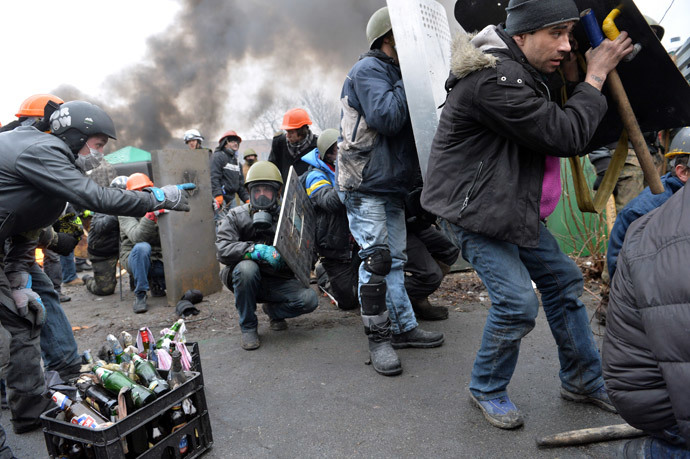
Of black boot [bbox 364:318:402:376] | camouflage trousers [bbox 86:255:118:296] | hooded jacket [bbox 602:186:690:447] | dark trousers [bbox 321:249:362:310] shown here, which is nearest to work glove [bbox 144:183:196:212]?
black boot [bbox 364:318:402:376]

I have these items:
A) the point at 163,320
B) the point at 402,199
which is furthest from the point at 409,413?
the point at 163,320

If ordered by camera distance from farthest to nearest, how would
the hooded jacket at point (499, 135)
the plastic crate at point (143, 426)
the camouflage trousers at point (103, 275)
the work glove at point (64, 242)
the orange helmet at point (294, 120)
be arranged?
1. the camouflage trousers at point (103, 275)
2. the orange helmet at point (294, 120)
3. the work glove at point (64, 242)
4. the hooded jacket at point (499, 135)
5. the plastic crate at point (143, 426)

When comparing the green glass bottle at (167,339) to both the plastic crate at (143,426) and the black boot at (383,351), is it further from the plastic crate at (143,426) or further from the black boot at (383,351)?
the black boot at (383,351)

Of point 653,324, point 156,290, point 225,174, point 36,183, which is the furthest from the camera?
point 225,174

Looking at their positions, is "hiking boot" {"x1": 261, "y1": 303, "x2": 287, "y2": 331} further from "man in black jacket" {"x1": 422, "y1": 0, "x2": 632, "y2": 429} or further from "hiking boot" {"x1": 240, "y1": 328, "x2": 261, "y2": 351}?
"man in black jacket" {"x1": 422, "y1": 0, "x2": 632, "y2": 429}

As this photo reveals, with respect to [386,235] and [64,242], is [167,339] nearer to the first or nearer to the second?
[386,235]

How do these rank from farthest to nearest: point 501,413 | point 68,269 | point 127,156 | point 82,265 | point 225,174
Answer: point 127,156
point 82,265
point 225,174
point 68,269
point 501,413

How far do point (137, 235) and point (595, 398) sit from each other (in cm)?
484

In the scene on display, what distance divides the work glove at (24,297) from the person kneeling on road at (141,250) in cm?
247

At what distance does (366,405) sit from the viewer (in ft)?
8.80

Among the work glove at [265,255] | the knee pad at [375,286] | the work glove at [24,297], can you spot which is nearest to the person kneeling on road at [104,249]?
the work glove at [265,255]

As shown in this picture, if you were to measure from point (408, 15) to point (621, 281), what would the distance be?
2.14m

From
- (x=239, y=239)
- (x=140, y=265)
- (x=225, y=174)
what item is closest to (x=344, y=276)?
(x=239, y=239)

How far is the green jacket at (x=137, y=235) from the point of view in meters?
5.56
